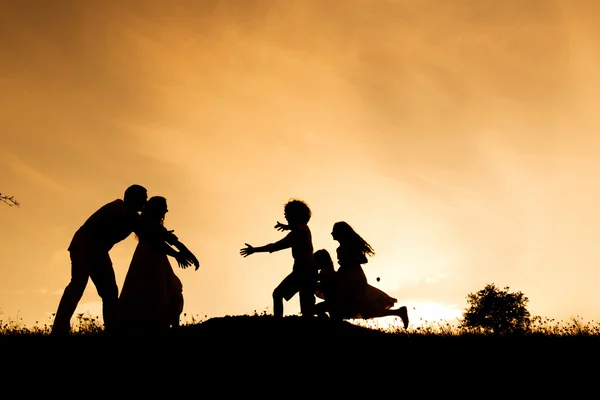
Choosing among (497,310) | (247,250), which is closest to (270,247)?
(247,250)

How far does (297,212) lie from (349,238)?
1873 millimetres

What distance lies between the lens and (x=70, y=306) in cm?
971

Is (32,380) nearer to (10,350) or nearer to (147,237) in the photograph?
(10,350)

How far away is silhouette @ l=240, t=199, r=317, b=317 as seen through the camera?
435 inches

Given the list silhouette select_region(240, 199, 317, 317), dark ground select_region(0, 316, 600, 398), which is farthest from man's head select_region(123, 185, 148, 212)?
dark ground select_region(0, 316, 600, 398)

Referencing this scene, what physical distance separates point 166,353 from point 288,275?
3.37 m

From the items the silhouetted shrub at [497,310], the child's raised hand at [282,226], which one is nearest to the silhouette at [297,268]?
the child's raised hand at [282,226]

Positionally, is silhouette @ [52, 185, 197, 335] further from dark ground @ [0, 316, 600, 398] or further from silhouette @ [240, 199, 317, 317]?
silhouette @ [240, 199, 317, 317]

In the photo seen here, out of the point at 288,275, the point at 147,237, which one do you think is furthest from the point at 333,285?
the point at 147,237

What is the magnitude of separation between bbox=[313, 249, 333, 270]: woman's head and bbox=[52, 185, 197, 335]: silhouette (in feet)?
12.7

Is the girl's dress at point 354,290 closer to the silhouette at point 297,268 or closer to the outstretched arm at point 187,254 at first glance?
the silhouette at point 297,268

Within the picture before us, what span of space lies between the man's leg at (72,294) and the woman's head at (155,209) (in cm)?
142

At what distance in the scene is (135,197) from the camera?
420 inches

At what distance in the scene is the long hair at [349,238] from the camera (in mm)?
12797
